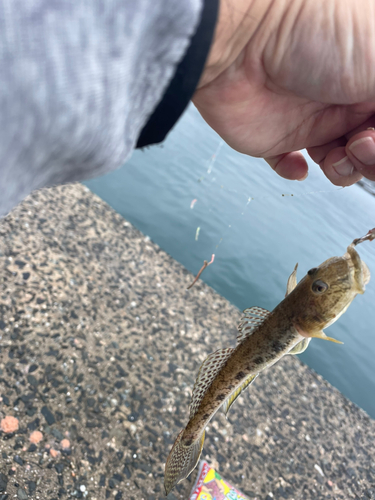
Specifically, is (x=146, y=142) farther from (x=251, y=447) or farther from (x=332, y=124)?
(x=251, y=447)

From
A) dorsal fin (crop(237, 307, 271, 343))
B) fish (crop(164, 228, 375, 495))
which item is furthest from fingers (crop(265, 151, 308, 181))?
dorsal fin (crop(237, 307, 271, 343))

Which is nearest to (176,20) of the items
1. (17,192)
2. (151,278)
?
(17,192)

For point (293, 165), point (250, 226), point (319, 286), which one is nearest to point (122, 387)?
point (319, 286)

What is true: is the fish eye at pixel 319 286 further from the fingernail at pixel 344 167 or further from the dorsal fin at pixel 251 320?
the fingernail at pixel 344 167

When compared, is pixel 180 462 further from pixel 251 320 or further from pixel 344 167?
pixel 344 167

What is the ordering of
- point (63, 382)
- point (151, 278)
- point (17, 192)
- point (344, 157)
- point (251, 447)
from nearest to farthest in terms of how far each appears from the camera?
point (17, 192)
point (344, 157)
point (63, 382)
point (251, 447)
point (151, 278)

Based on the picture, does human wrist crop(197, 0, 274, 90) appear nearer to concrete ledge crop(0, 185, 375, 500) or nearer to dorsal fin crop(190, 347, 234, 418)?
dorsal fin crop(190, 347, 234, 418)

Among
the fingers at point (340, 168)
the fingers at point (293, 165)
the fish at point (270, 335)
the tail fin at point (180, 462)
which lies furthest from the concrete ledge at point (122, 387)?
the fingers at point (340, 168)
